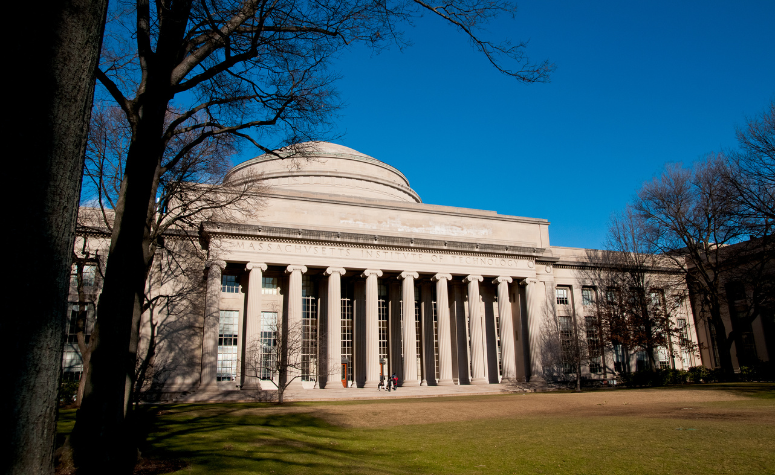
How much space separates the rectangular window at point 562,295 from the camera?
166ft

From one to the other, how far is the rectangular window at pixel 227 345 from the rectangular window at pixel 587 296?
32.3 meters

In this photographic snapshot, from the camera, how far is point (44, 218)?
11.4ft

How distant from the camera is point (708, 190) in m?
41.5

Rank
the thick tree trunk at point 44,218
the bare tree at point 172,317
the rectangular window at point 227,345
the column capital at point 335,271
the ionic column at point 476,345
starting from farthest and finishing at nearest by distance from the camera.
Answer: the ionic column at point 476,345 → the column capital at point 335,271 → the rectangular window at point 227,345 → the bare tree at point 172,317 → the thick tree trunk at point 44,218

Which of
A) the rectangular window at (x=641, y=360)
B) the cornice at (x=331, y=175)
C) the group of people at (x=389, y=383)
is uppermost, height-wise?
the cornice at (x=331, y=175)

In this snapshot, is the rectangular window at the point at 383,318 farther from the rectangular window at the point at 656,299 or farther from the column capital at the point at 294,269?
the rectangular window at the point at 656,299

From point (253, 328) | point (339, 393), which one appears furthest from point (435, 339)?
point (253, 328)

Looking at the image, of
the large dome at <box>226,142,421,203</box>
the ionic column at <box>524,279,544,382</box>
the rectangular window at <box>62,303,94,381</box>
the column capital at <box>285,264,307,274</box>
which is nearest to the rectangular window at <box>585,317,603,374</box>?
the ionic column at <box>524,279,544,382</box>

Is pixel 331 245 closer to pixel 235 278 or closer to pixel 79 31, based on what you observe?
pixel 235 278

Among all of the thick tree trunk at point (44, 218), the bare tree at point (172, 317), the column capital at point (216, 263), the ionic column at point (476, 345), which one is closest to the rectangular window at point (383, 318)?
the ionic column at point (476, 345)

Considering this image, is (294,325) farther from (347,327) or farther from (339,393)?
(347,327)

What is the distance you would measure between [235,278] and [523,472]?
33606mm

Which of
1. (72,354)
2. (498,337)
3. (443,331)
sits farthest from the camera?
(498,337)

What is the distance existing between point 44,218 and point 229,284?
1502 inches
